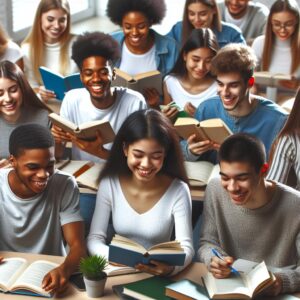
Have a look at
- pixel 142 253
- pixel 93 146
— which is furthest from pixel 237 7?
pixel 142 253

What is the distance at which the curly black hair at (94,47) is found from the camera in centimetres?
374

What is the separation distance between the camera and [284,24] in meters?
5.15

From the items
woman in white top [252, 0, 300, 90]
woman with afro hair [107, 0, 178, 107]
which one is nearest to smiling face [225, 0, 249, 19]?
woman in white top [252, 0, 300, 90]

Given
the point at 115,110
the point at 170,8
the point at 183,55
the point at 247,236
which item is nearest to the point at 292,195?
the point at 247,236

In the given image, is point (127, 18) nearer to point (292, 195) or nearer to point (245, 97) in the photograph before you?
point (245, 97)

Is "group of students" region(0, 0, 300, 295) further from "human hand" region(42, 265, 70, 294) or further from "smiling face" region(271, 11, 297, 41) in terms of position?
"smiling face" region(271, 11, 297, 41)

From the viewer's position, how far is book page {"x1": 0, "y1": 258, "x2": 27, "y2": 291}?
98.3 inches

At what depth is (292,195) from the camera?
276 cm

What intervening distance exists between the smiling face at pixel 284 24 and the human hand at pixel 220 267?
9.86 feet

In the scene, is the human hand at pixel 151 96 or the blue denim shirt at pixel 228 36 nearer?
the human hand at pixel 151 96

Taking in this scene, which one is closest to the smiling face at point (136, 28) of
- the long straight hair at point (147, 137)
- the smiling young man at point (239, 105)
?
the smiling young man at point (239, 105)

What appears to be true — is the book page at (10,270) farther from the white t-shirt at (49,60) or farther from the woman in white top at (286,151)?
the white t-shirt at (49,60)

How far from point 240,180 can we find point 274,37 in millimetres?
2789

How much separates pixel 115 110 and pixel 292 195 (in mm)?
1405
